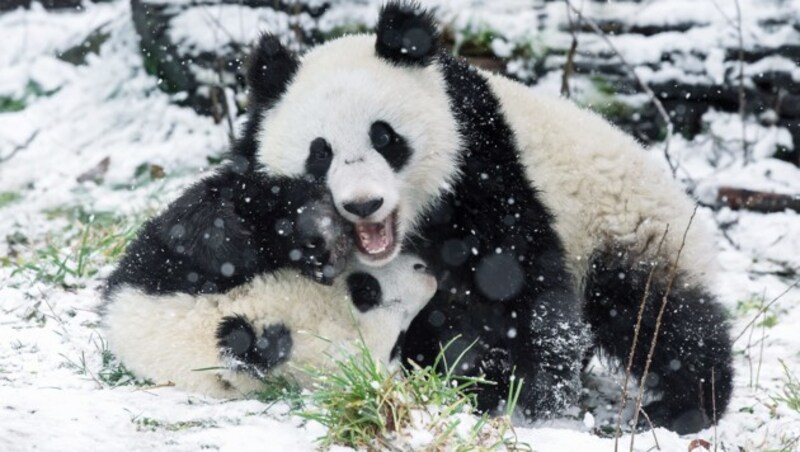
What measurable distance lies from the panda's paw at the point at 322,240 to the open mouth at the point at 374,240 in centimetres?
5

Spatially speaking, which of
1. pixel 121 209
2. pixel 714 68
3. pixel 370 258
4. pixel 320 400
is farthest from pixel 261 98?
pixel 714 68

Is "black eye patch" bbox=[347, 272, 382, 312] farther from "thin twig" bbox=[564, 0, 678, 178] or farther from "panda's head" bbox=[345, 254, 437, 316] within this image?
"thin twig" bbox=[564, 0, 678, 178]

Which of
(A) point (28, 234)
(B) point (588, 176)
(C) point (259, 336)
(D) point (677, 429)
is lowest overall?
(A) point (28, 234)

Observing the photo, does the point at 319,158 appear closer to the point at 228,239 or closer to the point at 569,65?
the point at 228,239

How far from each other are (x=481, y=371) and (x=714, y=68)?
13.2ft

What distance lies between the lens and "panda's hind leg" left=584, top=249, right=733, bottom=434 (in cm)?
420

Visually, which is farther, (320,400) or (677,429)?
(677,429)

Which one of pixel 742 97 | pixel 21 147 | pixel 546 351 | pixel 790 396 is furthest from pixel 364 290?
pixel 21 147

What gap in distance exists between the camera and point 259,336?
3.54 meters

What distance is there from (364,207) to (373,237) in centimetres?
26

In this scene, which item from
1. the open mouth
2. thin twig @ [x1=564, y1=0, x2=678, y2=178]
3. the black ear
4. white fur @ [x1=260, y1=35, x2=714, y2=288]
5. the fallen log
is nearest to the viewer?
the open mouth

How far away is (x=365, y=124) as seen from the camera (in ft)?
13.2

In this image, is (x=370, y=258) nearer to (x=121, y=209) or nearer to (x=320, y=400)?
(x=320, y=400)

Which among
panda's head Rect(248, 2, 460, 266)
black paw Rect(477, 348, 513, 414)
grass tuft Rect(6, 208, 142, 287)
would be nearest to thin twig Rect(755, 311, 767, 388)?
black paw Rect(477, 348, 513, 414)
